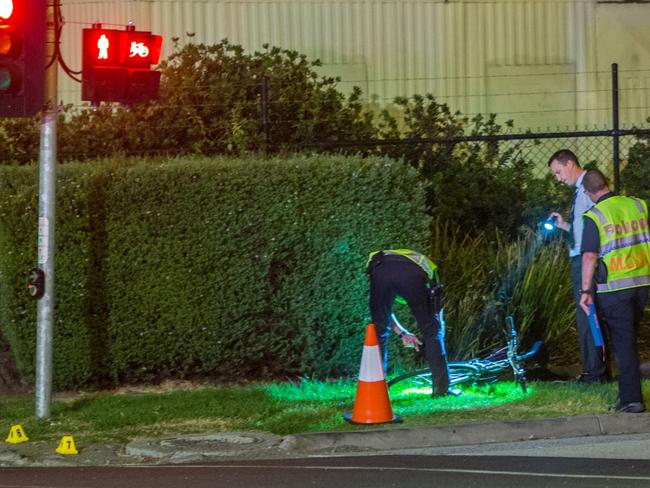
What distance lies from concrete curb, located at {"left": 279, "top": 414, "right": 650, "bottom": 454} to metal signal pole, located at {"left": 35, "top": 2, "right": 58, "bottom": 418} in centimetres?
229

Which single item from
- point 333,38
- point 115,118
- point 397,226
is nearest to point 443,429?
point 397,226

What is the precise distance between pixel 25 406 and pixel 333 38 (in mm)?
8842

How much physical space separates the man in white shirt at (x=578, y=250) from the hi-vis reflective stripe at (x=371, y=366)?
2254 millimetres

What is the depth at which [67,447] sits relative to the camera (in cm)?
930

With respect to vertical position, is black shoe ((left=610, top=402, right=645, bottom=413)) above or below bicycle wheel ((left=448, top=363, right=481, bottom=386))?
below

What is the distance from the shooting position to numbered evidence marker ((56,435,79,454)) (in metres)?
9.28

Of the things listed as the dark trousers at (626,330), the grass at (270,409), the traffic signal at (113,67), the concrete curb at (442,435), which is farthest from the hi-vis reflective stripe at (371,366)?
the traffic signal at (113,67)

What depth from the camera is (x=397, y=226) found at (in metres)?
12.1

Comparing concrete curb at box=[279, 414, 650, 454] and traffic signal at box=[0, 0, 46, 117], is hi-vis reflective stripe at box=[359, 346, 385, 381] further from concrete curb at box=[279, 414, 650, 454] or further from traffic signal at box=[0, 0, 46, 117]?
traffic signal at box=[0, 0, 46, 117]

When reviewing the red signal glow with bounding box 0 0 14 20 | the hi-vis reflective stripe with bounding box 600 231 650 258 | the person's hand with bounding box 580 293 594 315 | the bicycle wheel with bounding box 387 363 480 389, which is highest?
the red signal glow with bounding box 0 0 14 20

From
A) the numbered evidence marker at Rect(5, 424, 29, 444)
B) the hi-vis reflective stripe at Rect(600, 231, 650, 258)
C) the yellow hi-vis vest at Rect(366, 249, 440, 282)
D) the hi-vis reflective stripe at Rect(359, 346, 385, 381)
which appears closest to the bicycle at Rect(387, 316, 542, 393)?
the yellow hi-vis vest at Rect(366, 249, 440, 282)

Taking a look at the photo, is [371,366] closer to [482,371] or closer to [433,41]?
[482,371]

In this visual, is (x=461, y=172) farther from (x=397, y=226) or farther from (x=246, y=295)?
(x=246, y=295)

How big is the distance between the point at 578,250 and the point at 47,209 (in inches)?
171
